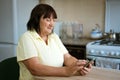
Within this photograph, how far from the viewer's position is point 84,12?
354cm

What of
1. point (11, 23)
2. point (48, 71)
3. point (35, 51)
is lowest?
point (48, 71)

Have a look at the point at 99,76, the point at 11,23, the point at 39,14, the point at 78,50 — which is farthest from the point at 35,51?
the point at 11,23

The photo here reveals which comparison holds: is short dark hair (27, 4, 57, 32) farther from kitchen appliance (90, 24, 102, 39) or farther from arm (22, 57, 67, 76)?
kitchen appliance (90, 24, 102, 39)

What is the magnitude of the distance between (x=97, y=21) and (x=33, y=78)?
6.83ft

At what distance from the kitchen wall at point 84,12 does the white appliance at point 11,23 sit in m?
0.59

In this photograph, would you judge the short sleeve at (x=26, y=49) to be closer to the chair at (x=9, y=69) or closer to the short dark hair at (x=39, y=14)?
the short dark hair at (x=39, y=14)

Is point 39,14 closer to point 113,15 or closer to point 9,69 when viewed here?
point 9,69

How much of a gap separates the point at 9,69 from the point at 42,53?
37cm

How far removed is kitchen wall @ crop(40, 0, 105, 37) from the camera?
11.3 feet

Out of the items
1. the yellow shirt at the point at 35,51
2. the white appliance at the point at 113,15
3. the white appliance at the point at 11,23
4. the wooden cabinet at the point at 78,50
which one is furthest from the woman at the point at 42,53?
the white appliance at the point at 113,15

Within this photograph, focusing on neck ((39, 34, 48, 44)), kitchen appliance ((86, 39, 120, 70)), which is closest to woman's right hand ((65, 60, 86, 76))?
neck ((39, 34, 48, 44))

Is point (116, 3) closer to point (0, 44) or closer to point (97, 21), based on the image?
point (97, 21)

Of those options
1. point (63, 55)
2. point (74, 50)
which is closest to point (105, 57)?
point (74, 50)

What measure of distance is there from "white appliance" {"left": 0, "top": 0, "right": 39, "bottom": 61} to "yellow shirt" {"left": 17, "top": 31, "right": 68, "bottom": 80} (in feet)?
5.08
